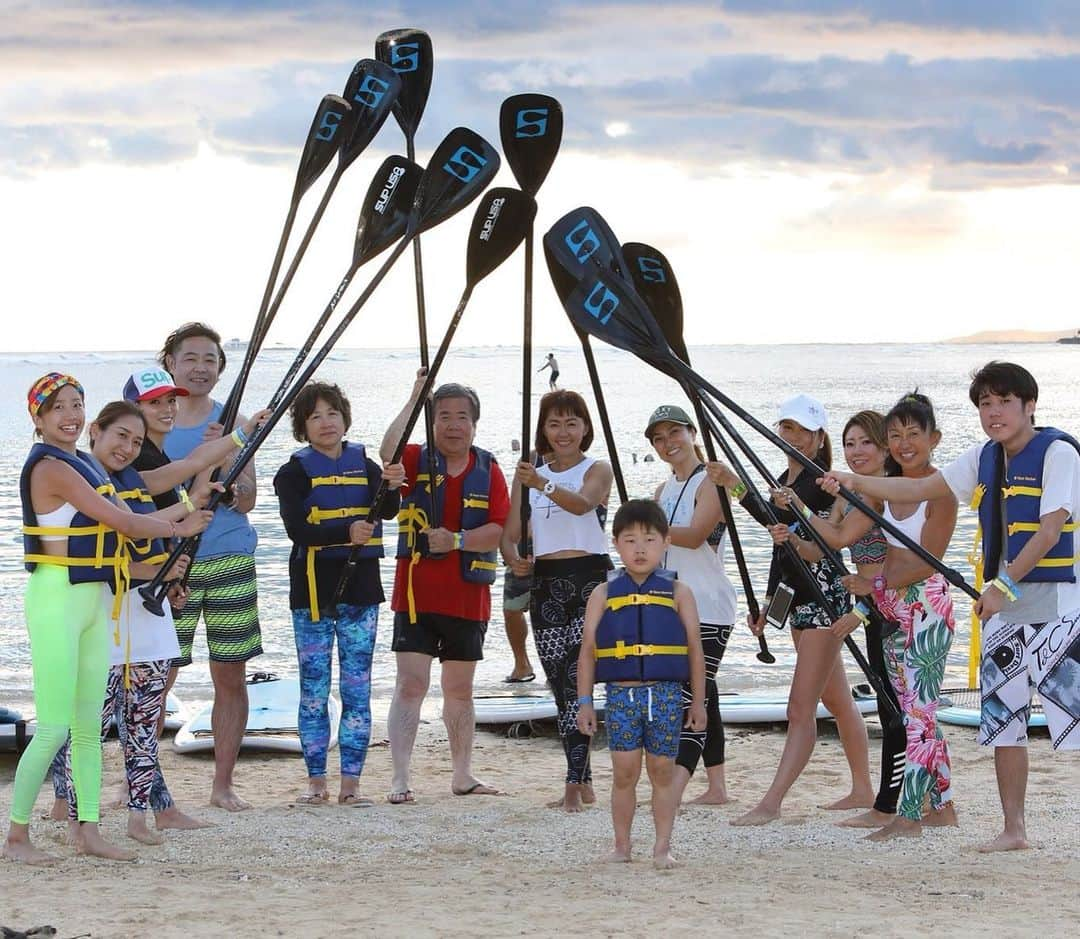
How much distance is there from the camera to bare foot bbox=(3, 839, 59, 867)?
448 cm

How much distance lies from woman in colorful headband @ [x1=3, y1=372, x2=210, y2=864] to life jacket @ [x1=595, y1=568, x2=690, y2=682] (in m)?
1.49

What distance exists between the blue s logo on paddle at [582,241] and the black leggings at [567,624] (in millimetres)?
1112

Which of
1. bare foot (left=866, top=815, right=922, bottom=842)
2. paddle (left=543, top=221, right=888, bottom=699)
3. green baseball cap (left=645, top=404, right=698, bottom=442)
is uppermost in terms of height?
paddle (left=543, top=221, right=888, bottom=699)

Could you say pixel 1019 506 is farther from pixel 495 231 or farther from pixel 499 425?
pixel 499 425

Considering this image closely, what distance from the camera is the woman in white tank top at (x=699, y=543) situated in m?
5.17

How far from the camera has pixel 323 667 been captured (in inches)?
209

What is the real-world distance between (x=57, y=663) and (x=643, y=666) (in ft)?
5.92

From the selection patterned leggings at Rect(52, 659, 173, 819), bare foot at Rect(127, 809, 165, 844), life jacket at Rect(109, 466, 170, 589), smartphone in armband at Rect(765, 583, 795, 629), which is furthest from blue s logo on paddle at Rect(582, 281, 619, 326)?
bare foot at Rect(127, 809, 165, 844)

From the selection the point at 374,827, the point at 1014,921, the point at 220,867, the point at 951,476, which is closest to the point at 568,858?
the point at 374,827

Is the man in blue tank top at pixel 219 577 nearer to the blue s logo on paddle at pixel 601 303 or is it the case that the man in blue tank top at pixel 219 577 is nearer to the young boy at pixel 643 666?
the blue s logo on paddle at pixel 601 303

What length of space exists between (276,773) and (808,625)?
2384 millimetres

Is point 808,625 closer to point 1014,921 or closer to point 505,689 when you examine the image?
point 1014,921

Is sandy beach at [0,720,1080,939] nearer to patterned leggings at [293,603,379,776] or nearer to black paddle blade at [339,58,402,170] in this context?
patterned leggings at [293,603,379,776]

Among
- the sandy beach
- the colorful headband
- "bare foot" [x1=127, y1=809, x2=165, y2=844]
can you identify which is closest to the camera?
the sandy beach
